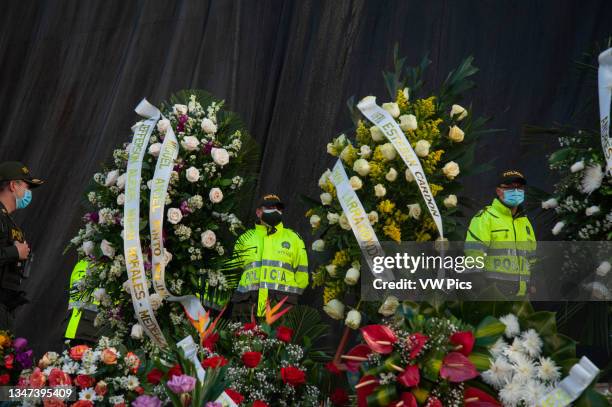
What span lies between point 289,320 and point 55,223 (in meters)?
4.51

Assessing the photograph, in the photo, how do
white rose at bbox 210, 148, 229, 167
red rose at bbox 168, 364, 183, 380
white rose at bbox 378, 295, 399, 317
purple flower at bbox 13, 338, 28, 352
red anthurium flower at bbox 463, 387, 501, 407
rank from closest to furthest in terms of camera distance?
red anthurium flower at bbox 463, 387, 501, 407, red rose at bbox 168, 364, 183, 380, purple flower at bbox 13, 338, 28, 352, white rose at bbox 378, 295, 399, 317, white rose at bbox 210, 148, 229, 167

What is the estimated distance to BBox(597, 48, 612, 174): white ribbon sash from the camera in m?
4.80

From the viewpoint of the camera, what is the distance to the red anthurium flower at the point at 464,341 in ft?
8.75

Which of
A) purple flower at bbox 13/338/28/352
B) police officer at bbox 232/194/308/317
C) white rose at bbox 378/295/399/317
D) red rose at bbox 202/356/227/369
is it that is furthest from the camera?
police officer at bbox 232/194/308/317

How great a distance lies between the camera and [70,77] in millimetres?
8281

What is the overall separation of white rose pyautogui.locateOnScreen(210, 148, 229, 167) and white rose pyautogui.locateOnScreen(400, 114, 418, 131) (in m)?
1.07

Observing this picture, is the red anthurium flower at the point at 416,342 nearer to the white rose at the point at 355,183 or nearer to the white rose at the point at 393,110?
the white rose at the point at 355,183

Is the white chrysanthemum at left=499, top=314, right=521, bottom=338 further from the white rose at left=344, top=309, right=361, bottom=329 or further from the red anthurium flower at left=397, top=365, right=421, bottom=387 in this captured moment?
the white rose at left=344, top=309, right=361, bottom=329

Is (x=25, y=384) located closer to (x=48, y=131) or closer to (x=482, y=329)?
(x=482, y=329)

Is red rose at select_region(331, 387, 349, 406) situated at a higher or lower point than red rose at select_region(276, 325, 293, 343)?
lower

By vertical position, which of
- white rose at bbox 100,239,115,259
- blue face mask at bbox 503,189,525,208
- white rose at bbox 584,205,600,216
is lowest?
white rose at bbox 100,239,115,259

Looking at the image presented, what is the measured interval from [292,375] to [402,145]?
1579 millimetres

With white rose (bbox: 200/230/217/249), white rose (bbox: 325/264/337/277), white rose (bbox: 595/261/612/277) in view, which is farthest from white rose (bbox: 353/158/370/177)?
white rose (bbox: 595/261/612/277)

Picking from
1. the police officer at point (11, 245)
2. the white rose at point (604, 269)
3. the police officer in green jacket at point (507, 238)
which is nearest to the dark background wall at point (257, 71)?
the police officer in green jacket at point (507, 238)
